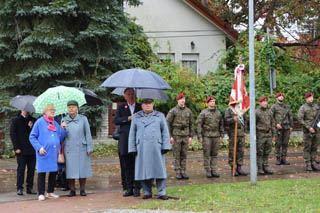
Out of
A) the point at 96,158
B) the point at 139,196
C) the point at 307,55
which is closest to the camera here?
the point at 139,196

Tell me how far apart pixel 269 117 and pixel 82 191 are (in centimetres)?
576

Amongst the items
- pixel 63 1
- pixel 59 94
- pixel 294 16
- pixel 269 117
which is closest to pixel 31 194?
pixel 59 94

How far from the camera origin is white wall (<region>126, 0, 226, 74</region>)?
27.0m

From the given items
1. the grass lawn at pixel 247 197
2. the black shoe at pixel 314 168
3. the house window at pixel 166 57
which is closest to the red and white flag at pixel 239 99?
the grass lawn at pixel 247 197

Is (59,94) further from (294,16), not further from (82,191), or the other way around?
(294,16)

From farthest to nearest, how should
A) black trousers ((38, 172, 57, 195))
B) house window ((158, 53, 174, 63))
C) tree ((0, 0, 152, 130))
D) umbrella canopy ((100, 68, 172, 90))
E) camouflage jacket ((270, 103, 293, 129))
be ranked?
house window ((158, 53, 174, 63))
tree ((0, 0, 152, 130))
camouflage jacket ((270, 103, 293, 129))
black trousers ((38, 172, 57, 195))
umbrella canopy ((100, 68, 172, 90))

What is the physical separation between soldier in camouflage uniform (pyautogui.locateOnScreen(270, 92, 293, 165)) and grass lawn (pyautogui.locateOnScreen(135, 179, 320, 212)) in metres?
4.50

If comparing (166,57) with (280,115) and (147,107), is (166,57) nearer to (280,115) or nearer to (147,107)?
(280,115)

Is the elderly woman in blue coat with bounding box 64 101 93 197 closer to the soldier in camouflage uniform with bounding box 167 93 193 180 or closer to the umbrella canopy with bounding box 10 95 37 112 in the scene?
the umbrella canopy with bounding box 10 95 37 112

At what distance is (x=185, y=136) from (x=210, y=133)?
26.0 inches

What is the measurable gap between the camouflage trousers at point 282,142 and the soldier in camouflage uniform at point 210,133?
351cm

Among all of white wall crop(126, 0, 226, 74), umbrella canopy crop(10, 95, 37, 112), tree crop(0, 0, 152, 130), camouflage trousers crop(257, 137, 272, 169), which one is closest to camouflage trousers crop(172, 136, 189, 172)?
camouflage trousers crop(257, 137, 272, 169)

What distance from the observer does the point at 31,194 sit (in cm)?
1030

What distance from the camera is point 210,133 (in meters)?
12.6
